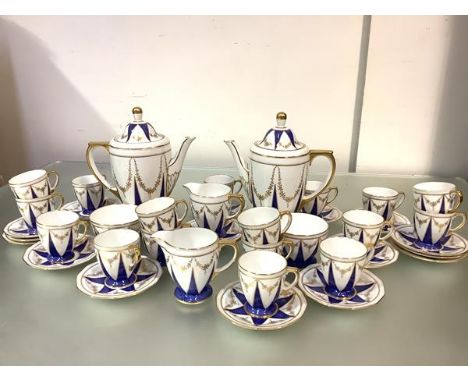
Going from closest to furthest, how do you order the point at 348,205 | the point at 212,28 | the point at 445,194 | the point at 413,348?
the point at 413,348, the point at 445,194, the point at 348,205, the point at 212,28

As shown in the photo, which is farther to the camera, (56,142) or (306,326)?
(56,142)

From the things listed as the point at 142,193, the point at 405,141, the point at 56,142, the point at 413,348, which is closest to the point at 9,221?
the point at 142,193

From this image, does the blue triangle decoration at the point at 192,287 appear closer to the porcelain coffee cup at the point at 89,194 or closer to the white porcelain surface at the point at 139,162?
the white porcelain surface at the point at 139,162

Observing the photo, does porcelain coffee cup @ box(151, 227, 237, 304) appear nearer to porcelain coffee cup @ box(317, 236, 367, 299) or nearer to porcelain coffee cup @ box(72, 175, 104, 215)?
porcelain coffee cup @ box(317, 236, 367, 299)

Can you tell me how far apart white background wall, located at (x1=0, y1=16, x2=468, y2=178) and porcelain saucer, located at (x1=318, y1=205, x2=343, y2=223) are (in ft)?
0.91

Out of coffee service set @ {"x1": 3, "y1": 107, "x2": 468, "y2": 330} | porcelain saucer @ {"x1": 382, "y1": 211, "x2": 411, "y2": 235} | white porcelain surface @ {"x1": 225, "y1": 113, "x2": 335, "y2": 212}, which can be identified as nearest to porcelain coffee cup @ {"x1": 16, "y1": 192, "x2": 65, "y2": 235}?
coffee service set @ {"x1": 3, "y1": 107, "x2": 468, "y2": 330}

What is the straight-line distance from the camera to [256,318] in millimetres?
522

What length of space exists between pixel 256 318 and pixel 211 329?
55mm

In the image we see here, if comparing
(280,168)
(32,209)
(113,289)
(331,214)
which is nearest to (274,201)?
(280,168)

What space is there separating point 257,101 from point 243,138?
0.32 feet

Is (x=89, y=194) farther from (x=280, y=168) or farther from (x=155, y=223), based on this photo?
(x=280, y=168)

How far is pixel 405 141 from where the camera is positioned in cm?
106

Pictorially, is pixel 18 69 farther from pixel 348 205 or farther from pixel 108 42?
pixel 348 205

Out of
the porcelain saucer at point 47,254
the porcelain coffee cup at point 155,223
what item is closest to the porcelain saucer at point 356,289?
the porcelain coffee cup at point 155,223
